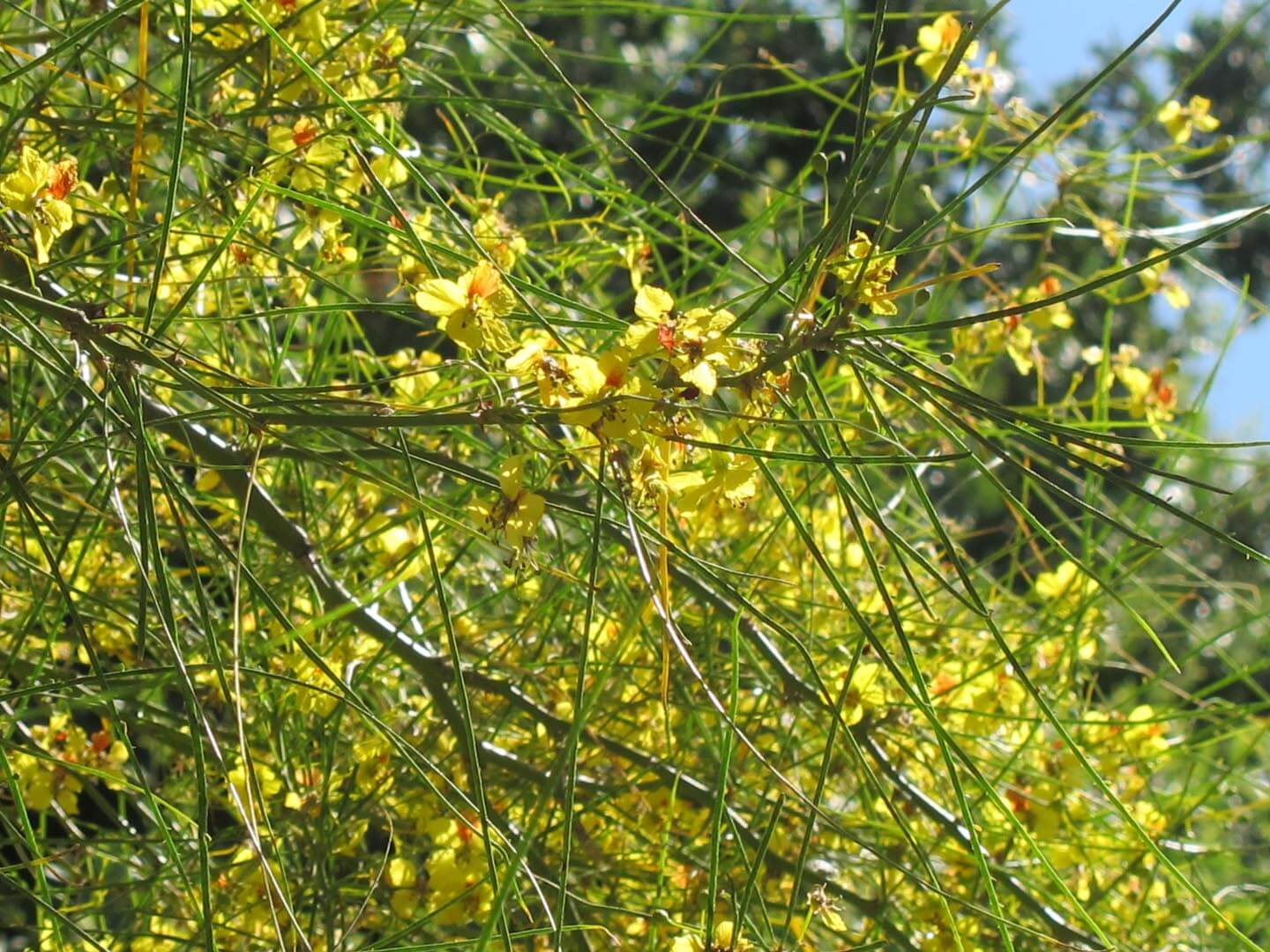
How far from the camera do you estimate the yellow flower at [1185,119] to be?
116cm

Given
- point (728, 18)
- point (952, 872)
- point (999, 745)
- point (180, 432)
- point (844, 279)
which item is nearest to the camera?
point (844, 279)

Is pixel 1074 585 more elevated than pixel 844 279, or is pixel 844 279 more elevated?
pixel 844 279

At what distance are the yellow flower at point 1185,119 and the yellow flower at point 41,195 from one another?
0.91 metres

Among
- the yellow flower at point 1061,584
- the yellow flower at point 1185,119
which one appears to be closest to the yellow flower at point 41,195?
the yellow flower at point 1061,584

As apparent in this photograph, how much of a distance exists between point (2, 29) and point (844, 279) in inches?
23.0

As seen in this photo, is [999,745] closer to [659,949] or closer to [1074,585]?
[1074,585]

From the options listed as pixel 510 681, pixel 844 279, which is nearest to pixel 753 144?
pixel 510 681

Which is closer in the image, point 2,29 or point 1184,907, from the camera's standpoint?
point 2,29

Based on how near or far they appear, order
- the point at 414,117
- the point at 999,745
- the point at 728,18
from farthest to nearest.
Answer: the point at 414,117 < the point at 999,745 < the point at 728,18

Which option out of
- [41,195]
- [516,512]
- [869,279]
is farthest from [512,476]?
[41,195]

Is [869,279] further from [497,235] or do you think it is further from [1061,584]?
[1061,584]

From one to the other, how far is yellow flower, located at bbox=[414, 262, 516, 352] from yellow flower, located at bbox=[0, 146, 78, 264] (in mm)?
200

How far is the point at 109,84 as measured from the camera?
807mm

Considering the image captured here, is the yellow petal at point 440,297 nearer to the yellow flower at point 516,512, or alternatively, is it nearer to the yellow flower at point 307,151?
the yellow flower at point 516,512
